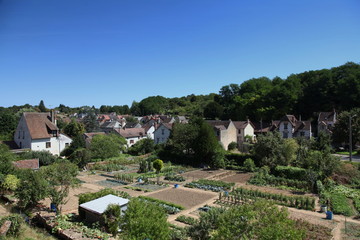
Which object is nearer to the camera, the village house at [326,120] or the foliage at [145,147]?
the foliage at [145,147]

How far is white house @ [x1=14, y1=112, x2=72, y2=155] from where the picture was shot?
128 ft

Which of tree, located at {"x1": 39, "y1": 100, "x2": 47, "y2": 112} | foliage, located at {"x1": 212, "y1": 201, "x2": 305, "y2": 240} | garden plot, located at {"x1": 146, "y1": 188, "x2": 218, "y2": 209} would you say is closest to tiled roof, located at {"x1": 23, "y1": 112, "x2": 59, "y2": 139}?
garden plot, located at {"x1": 146, "y1": 188, "x2": 218, "y2": 209}

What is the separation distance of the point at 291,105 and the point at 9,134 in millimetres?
67247

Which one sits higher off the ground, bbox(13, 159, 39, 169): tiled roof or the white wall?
the white wall

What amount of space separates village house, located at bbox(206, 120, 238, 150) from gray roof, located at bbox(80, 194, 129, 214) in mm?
31408

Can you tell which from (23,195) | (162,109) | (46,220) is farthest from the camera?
(162,109)

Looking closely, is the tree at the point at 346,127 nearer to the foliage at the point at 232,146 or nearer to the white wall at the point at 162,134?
the foliage at the point at 232,146

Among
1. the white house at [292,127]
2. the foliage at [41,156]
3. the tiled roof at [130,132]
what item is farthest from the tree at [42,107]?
the white house at [292,127]

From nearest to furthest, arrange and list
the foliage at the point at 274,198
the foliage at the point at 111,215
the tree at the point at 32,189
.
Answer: the foliage at the point at 111,215, the tree at the point at 32,189, the foliage at the point at 274,198

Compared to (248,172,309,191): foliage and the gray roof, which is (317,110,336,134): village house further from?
the gray roof

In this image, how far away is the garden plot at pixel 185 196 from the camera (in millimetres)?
20625

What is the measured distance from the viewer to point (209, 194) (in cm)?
2298

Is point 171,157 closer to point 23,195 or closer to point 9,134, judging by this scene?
point 23,195

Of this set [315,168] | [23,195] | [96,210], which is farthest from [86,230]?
[315,168]
